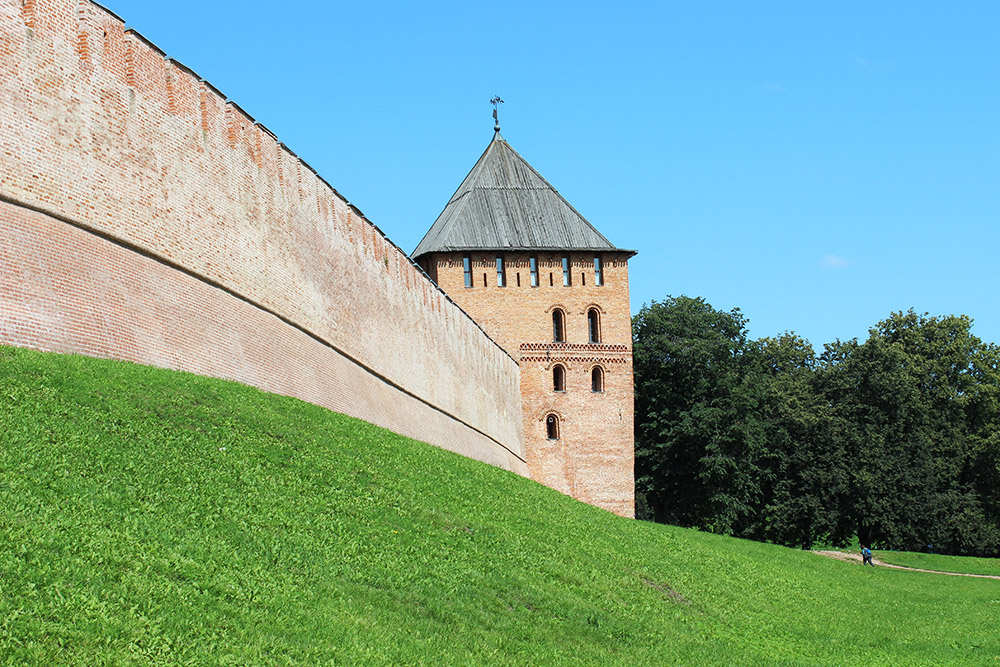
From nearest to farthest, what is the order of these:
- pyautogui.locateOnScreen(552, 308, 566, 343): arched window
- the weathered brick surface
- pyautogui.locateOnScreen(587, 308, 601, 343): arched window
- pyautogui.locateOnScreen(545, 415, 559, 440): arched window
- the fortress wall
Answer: the fortress wall, the weathered brick surface, pyautogui.locateOnScreen(545, 415, 559, 440): arched window, pyautogui.locateOnScreen(552, 308, 566, 343): arched window, pyautogui.locateOnScreen(587, 308, 601, 343): arched window

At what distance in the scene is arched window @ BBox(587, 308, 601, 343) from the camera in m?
34.0

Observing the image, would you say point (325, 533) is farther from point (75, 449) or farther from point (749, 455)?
point (749, 455)

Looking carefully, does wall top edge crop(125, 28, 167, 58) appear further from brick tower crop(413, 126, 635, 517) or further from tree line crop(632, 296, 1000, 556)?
tree line crop(632, 296, 1000, 556)

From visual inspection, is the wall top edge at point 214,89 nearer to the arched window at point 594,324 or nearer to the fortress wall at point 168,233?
the fortress wall at point 168,233

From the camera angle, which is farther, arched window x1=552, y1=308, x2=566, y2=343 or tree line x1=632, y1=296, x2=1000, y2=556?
tree line x1=632, y1=296, x2=1000, y2=556

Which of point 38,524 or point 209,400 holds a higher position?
point 209,400

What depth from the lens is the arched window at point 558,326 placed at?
33625 mm

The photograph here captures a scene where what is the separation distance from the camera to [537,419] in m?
33.4

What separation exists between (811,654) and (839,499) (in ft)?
97.7

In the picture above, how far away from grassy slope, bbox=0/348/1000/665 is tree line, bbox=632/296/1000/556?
2203 centimetres

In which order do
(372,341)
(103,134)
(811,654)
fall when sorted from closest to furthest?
1. (811,654)
2. (103,134)
3. (372,341)

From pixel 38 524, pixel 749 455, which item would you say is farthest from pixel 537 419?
pixel 38 524

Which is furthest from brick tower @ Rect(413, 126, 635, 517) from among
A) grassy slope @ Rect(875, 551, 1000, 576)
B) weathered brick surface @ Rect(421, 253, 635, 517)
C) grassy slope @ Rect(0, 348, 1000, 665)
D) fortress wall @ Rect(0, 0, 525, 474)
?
grassy slope @ Rect(0, 348, 1000, 665)

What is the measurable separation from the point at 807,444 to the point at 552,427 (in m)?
12.6
